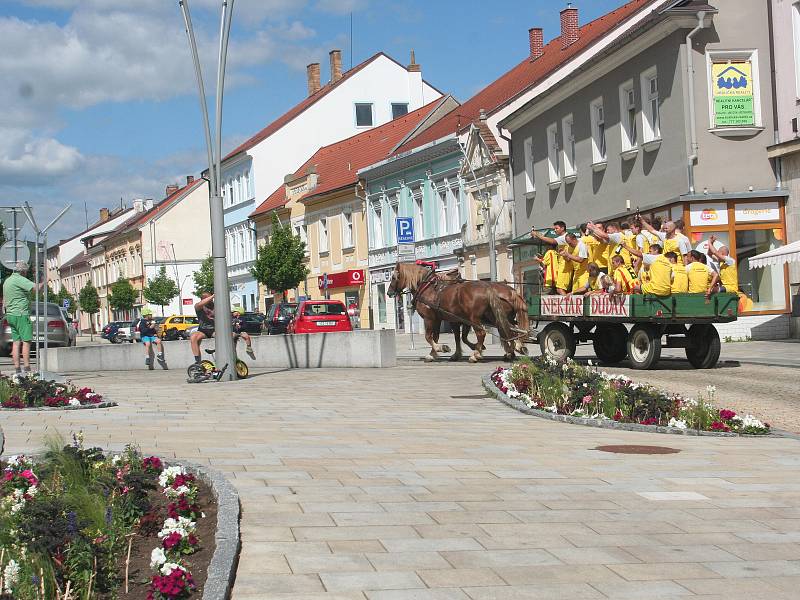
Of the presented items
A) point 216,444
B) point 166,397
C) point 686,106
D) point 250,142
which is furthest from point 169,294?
point 216,444

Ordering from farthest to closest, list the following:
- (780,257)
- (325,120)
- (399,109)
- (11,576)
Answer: (325,120) → (399,109) → (780,257) → (11,576)

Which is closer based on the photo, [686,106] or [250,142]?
[686,106]

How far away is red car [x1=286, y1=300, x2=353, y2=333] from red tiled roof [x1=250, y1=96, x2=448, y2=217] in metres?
19.4

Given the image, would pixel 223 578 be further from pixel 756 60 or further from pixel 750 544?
pixel 756 60

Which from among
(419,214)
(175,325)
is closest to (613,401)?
(419,214)

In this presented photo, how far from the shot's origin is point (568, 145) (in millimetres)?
35562

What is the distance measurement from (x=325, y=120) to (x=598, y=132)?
137ft

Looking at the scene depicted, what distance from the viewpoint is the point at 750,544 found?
20.0 ft

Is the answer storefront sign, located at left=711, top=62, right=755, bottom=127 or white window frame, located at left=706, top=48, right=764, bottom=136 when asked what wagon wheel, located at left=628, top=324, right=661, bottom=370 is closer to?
white window frame, located at left=706, top=48, right=764, bottom=136

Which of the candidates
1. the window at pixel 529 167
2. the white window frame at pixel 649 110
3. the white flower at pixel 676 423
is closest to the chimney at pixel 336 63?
the window at pixel 529 167

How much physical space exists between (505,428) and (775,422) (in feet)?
9.58

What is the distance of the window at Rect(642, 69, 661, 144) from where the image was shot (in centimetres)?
2906

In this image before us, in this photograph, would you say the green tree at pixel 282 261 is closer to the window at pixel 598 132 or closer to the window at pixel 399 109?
the window at pixel 399 109

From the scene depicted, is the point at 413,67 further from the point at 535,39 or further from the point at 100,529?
the point at 100,529
